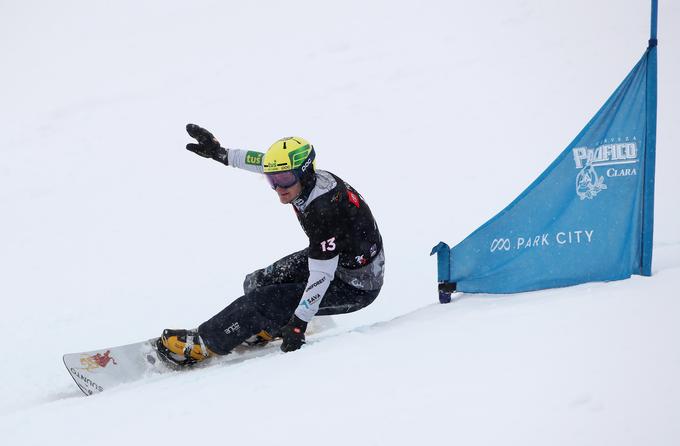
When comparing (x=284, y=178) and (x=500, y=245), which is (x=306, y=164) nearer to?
(x=284, y=178)

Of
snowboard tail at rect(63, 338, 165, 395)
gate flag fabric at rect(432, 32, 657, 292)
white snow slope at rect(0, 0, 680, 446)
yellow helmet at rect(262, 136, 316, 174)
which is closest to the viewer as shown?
white snow slope at rect(0, 0, 680, 446)

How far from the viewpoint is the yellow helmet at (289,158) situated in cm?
477

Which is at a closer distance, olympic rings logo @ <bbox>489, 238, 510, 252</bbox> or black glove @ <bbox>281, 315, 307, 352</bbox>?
black glove @ <bbox>281, 315, 307, 352</bbox>

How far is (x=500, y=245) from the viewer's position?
212 inches

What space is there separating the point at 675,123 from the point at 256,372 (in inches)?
285

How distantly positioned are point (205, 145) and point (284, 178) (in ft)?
3.21

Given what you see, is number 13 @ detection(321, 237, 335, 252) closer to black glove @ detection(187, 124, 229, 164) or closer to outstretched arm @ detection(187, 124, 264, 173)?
outstretched arm @ detection(187, 124, 264, 173)

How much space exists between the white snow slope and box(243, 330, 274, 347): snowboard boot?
40cm

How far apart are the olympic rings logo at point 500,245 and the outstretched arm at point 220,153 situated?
1.92 m

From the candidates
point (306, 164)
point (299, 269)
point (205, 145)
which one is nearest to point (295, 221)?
point (299, 269)

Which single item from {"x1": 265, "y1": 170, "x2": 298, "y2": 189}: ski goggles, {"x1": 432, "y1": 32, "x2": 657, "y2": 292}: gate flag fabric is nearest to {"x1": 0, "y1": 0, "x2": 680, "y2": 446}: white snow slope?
{"x1": 432, "y1": 32, "x2": 657, "y2": 292}: gate flag fabric

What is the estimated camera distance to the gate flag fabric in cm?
495

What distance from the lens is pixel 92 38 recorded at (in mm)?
17625

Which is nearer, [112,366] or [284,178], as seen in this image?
[284,178]
